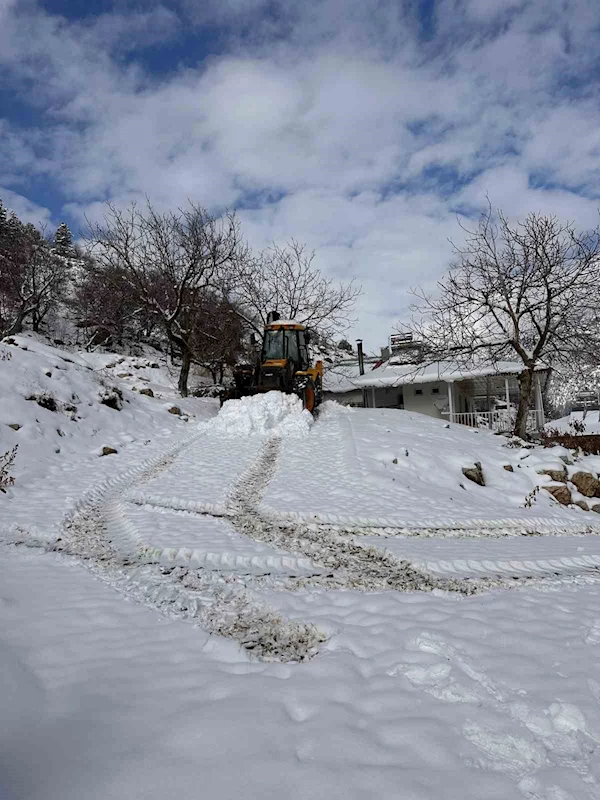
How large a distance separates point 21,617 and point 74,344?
33336mm

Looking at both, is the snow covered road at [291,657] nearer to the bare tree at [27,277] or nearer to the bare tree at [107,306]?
the bare tree at [107,306]

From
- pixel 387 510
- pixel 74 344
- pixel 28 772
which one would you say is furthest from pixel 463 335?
pixel 74 344

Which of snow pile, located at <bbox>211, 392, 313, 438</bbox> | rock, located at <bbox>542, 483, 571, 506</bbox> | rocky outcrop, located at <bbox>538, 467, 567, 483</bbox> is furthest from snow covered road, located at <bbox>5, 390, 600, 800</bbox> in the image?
snow pile, located at <bbox>211, 392, 313, 438</bbox>

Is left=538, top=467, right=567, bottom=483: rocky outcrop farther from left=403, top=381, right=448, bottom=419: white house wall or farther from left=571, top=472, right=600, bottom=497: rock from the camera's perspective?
left=403, top=381, right=448, bottom=419: white house wall

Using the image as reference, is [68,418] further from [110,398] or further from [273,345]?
[273,345]

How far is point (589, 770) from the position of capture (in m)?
1.81

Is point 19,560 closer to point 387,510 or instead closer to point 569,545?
point 387,510

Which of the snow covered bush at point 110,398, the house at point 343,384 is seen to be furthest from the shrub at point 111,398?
the house at point 343,384

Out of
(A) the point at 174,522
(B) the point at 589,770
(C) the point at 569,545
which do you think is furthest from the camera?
(C) the point at 569,545

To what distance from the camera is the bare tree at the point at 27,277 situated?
27797mm

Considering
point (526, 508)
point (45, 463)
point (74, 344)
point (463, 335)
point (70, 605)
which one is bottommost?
point (526, 508)

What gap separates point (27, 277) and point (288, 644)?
32.8 meters

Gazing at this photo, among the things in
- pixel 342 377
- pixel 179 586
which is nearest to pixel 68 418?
pixel 179 586

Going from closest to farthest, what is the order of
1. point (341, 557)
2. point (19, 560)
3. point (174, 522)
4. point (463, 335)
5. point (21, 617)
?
point (21, 617) → point (19, 560) → point (341, 557) → point (174, 522) → point (463, 335)
